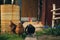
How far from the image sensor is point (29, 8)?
1638 cm

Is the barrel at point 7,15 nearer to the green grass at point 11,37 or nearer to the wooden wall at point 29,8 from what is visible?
the green grass at point 11,37

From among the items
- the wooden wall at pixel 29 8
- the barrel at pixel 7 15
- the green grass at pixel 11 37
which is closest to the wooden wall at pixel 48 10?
the barrel at pixel 7 15

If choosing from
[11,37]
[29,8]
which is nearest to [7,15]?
[11,37]

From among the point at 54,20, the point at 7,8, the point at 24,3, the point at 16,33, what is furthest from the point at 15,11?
the point at 24,3

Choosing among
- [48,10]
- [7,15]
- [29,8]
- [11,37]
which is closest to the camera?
[11,37]

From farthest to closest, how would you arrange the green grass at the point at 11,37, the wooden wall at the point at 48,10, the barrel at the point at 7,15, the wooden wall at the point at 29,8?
1. the wooden wall at the point at 29,8
2. the wooden wall at the point at 48,10
3. the barrel at the point at 7,15
4. the green grass at the point at 11,37

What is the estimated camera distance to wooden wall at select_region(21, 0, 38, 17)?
16.3 m

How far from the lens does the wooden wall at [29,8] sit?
53.4 ft

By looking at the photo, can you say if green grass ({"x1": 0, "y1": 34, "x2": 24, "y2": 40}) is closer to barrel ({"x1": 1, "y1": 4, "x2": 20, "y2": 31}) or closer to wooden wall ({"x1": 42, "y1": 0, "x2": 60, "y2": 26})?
barrel ({"x1": 1, "y1": 4, "x2": 20, "y2": 31})

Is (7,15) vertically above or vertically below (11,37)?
above

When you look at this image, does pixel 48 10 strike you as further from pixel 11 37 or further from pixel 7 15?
pixel 11 37

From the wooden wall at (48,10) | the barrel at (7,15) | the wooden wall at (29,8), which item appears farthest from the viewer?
the wooden wall at (29,8)

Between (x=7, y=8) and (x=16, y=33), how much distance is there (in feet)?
4.69

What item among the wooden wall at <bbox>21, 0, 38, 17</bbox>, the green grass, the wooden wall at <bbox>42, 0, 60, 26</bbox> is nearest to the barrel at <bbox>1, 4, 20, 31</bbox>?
the green grass
